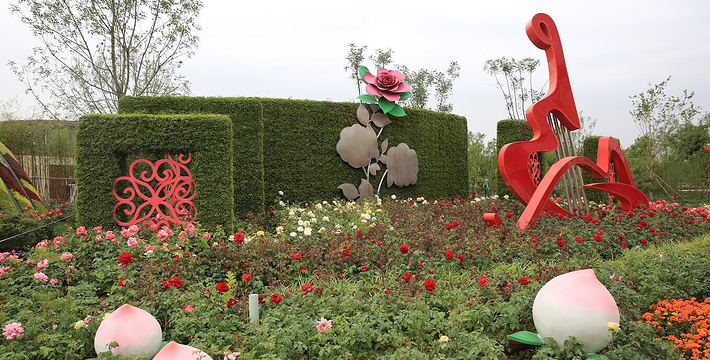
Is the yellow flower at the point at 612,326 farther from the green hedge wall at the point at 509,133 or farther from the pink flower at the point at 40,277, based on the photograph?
the green hedge wall at the point at 509,133

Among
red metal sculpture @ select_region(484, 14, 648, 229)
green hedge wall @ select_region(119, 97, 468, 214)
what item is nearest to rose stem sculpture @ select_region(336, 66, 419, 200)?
green hedge wall @ select_region(119, 97, 468, 214)

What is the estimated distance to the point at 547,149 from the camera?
738 centimetres

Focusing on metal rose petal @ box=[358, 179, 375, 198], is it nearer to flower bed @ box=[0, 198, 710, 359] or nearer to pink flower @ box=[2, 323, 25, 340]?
flower bed @ box=[0, 198, 710, 359]

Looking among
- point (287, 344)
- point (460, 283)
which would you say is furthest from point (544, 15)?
point (287, 344)

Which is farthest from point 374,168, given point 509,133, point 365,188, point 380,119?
point 509,133

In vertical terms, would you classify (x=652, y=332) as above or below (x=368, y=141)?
below

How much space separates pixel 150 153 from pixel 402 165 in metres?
5.36

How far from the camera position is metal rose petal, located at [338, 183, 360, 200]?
30.7ft

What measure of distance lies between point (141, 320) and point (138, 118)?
4295 mm

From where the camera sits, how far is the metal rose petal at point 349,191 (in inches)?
369

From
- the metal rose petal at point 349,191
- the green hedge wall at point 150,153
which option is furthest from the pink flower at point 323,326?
the metal rose petal at point 349,191

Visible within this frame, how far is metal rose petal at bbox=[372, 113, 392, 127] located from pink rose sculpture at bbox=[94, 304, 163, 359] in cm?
748

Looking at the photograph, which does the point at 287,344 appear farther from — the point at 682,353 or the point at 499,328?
the point at 682,353

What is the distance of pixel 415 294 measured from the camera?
140 inches
